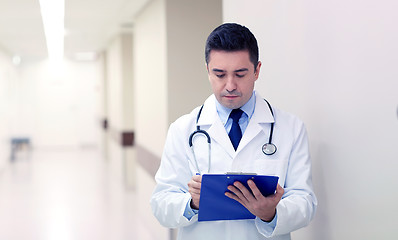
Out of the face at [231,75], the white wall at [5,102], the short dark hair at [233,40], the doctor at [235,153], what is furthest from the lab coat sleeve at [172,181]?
the white wall at [5,102]

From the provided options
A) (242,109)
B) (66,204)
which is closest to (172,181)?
(242,109)

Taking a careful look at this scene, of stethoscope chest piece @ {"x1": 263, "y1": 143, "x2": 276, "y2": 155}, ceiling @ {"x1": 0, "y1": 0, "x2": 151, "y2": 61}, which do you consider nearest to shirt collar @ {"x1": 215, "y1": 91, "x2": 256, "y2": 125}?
stethoscope chest piece @ {"x1": 263, "y1": 143, "x2": 276, "y2": 155}

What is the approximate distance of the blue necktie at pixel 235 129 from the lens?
5.36 feet

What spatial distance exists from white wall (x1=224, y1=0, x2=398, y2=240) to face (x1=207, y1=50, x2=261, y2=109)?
32 cm

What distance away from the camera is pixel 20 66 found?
14062 millimetres

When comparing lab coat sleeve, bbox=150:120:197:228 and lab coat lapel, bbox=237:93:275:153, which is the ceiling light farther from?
lab coat lapel, bbox=237:93:275:153

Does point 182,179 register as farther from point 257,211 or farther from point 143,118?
point 143,118

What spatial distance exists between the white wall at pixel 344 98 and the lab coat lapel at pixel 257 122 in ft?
0.80

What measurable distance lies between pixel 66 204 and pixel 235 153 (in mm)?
5788

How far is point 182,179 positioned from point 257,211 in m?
0.34

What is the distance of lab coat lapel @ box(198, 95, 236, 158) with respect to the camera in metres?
1.60

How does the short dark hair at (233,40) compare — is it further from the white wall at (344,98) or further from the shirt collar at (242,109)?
the white wall at (344,98)

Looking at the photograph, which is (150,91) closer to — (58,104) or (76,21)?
(76,21)

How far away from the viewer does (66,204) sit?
22.5 ft
